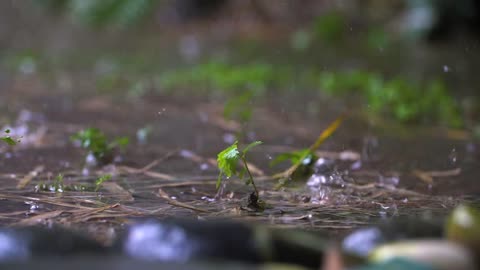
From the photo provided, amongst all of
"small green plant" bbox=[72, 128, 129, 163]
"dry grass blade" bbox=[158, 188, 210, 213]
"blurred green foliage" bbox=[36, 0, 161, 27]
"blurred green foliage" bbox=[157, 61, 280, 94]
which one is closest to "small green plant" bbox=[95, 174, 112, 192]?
"dry grass blade" bbox=[158, 188, 210, 213]

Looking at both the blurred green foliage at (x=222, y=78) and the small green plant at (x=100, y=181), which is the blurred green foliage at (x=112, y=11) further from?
the small green plant at (x=100, y=181)

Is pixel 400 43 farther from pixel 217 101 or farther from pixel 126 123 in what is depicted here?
pixel 126 123

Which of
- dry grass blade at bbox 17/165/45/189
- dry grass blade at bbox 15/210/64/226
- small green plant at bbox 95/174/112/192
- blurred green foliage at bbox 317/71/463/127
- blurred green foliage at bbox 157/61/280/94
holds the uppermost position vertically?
blurred green foliage at bbox 157/61/280/94

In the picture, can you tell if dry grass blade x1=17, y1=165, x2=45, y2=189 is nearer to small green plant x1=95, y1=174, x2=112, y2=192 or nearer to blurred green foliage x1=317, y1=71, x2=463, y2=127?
small green plant x1=95, y1=174, x2=112, y2=192

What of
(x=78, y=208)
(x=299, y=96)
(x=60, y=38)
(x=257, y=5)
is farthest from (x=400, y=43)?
(x=78, y=208)

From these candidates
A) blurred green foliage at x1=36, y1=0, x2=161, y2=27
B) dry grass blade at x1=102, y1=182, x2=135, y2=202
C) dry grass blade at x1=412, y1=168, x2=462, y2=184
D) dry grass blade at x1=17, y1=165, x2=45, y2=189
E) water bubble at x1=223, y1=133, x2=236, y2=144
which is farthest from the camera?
blurred green foliage at x1=36, y1=0, x2=161, y2=27

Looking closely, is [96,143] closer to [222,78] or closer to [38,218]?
[38,218]

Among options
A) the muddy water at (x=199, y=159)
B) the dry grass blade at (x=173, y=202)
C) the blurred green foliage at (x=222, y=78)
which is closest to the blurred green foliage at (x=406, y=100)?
the muddy water at (x=199, y=159)
